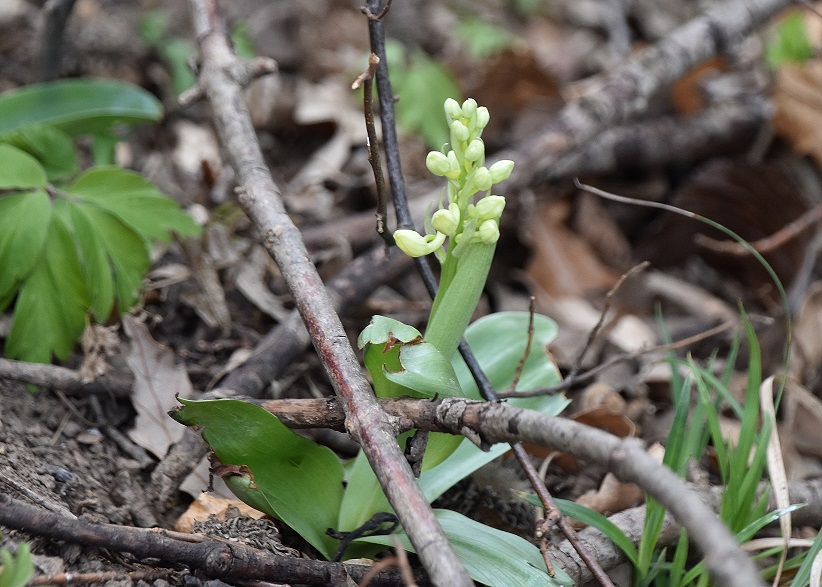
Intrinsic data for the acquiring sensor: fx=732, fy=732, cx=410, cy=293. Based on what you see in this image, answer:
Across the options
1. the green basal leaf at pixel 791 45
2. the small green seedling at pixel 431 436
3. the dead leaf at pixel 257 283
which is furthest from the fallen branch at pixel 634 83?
the small green seedling at pixel 431 436

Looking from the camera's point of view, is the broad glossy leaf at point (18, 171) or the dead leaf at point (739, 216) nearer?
the broad glossy leaf at point (18, 171)

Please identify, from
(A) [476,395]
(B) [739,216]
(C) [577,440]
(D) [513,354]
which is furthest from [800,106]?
(C) [577,440]

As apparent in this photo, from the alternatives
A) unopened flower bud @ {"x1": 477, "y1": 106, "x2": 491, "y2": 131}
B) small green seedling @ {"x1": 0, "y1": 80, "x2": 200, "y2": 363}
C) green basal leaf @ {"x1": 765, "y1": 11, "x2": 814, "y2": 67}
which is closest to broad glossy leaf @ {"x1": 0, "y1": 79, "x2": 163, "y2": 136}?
small green seedling @ {"x1": 0, "y1": 80, "x2": 200, "y2": 363}

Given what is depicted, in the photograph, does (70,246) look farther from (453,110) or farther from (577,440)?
(577,440)

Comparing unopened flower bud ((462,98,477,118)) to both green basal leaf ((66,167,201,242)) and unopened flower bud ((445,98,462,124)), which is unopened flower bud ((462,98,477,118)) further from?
green basal leaf ((66,167,201,242))

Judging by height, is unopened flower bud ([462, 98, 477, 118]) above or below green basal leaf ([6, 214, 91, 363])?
above

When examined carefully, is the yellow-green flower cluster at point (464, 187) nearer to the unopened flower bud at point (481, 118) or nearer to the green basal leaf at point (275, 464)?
the unopened flower bud at point (481, 118)

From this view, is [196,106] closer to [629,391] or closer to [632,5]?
[629,391]
